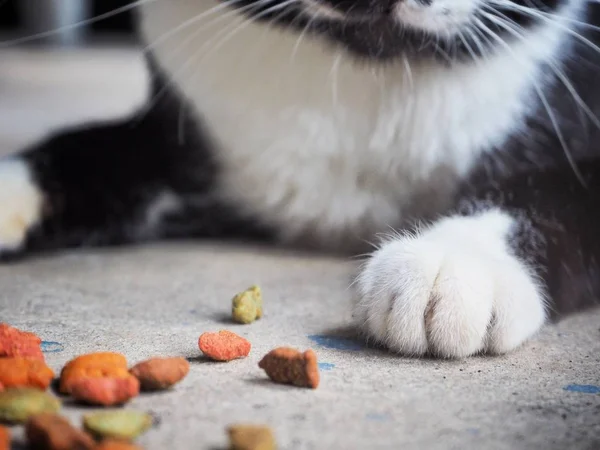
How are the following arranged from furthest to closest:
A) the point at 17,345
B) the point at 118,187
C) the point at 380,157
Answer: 1. the point at 118,187
2. the point at 380,157
3. the point at 17,345

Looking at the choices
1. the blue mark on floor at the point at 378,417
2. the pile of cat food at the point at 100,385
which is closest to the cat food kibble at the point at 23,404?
the pile of cat food at the point at 100,385

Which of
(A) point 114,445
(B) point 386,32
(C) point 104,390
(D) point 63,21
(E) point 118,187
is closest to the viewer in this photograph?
(A) point 114,445

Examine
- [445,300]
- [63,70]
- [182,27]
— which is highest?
[182,27]

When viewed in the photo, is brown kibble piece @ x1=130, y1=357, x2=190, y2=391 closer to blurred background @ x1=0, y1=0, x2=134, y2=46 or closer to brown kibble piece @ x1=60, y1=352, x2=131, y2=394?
brown kibble piece @ x1=60, y1=352, x2=131, y2=394

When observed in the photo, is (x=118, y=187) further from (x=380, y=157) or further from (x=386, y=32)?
(x=386, y=32)

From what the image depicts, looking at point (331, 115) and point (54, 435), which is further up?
point (331, 115)

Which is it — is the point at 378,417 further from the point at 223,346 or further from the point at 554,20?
the point at 554,20

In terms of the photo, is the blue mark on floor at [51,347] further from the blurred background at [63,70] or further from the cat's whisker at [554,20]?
the cat's whisker at [554,20]

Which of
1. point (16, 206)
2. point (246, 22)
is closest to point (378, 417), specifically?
point (246, 22)

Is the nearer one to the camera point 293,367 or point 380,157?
point 293,367

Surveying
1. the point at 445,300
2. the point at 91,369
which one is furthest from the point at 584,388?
the point at 91,369
